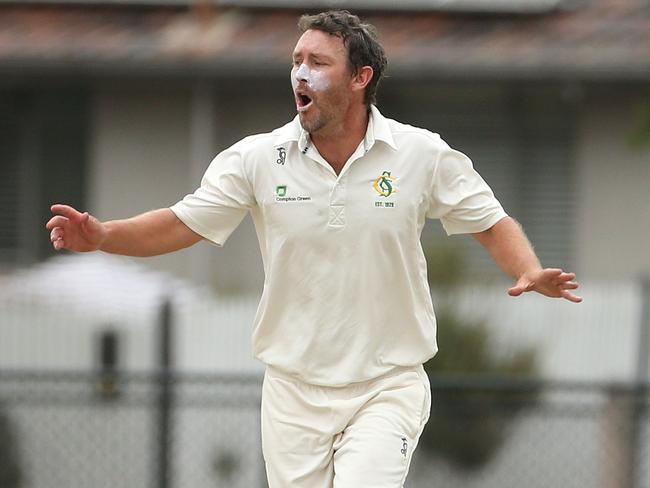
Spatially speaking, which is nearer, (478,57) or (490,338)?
(490,338)

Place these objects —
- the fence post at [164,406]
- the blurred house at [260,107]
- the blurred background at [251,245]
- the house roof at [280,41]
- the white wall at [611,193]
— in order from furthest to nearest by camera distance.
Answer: the white wall at [611,193] → the blurred house at [260,107] → the house roof at [280,41] → the blurred background at [251,245] → the fence post at [164,406]

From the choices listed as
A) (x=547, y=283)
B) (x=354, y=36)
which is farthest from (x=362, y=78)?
(x=547, y=283)

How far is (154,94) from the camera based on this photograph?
13.3 metres

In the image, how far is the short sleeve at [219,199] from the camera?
17.0ft

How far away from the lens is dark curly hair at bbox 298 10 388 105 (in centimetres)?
509

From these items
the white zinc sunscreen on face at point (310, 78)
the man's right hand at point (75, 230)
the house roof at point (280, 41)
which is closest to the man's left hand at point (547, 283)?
the white zinc sunscreen on face at point (310, 78)

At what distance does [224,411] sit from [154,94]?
4.53 meters

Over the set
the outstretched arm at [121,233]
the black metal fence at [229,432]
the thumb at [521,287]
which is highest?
the outstretched arm at [121,233]

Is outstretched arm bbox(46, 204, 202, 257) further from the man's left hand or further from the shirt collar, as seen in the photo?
the man's left hand

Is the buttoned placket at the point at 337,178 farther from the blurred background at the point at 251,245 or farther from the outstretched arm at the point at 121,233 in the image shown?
the blurred background at the point at 251,245

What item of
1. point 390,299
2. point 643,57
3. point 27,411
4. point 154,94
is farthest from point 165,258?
point 390,299

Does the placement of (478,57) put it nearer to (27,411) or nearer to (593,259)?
(593,259)

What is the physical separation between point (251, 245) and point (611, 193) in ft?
11.5

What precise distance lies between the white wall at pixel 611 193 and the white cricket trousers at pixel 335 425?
832 cm
